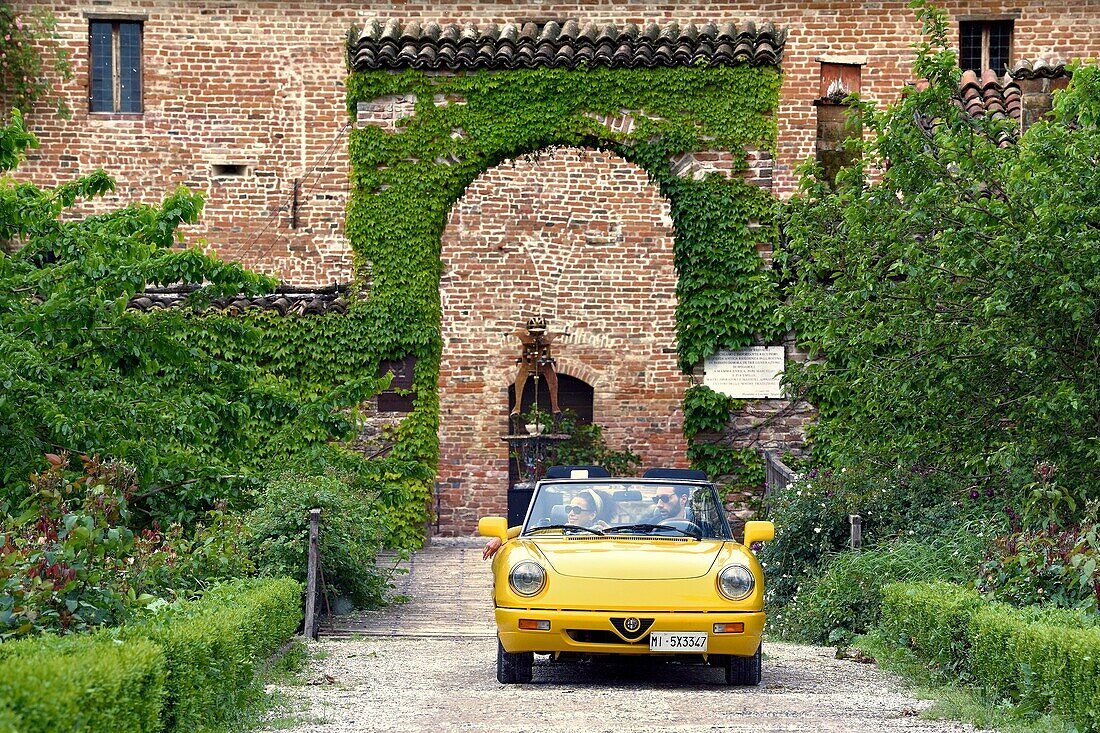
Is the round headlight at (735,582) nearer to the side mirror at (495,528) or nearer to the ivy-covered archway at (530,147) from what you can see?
the side mirror at (495,528)

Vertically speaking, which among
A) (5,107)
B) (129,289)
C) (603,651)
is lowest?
(603,651)

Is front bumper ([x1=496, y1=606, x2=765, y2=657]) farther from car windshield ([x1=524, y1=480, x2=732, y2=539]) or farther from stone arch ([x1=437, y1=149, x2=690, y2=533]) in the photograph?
stone arch ([x1=437, y1=149, x2=690, y2=533])

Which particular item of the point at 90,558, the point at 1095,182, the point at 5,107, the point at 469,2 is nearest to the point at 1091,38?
the point at 469,2

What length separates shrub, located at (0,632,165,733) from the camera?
14.9ft

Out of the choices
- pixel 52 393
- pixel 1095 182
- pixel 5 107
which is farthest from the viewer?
pixel 5 107

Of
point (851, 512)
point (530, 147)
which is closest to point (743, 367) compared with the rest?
point (530, 147)

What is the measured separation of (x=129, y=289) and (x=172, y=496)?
1.79 metres

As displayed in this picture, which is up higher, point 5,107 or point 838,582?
point 5,107

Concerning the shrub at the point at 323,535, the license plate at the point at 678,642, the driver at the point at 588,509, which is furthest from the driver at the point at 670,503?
the shrub at the point at 323,535

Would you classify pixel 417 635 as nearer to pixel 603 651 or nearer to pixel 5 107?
pixel 603 651

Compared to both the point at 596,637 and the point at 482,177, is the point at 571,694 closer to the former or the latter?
the point at 596,637

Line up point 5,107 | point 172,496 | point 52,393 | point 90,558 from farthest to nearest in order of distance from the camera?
1. point 5,107
2. point 172,496
3. point 52,393
4. point 90,558

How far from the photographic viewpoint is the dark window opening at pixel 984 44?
25.0 m

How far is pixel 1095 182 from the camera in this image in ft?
33.2
